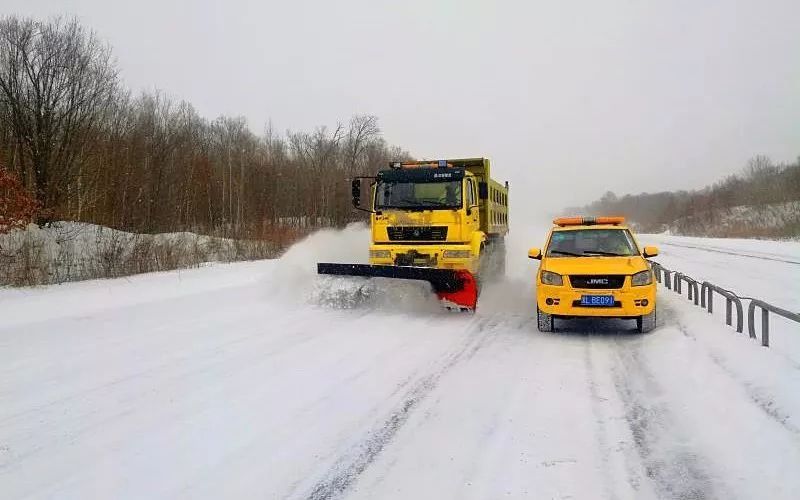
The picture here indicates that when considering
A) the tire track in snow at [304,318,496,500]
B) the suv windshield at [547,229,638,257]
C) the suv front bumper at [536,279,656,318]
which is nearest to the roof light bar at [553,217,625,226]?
the suv windshield at [547,229,638,257]

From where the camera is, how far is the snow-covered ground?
3576 mm

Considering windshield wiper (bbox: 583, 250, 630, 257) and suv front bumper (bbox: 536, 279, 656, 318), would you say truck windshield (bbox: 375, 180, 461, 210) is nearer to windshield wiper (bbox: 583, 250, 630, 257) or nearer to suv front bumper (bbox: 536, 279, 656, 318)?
windshield wiper (bbox: 583, 250, 630, 257)

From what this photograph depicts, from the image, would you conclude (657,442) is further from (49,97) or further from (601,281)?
(49,97)

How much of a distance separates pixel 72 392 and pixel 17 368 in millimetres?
1530

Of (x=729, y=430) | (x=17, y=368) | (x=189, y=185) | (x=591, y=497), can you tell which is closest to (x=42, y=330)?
(x=17, y=368)

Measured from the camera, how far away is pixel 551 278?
8.37 meters

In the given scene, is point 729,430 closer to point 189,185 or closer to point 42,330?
point 42,330

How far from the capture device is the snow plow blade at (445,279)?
10.1 meters

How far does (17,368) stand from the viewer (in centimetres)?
638

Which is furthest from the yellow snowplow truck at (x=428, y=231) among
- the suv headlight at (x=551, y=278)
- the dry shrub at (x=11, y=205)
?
the dry shrub at (x=11, y=205)

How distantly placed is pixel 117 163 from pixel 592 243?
23.7 meters

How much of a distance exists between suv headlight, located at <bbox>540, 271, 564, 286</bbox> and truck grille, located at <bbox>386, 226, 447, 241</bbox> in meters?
2.96

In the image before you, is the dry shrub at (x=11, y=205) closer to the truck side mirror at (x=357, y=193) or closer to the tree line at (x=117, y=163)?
the tree line at (x=117, y=163)

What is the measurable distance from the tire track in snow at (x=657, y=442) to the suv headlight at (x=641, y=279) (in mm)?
2053
